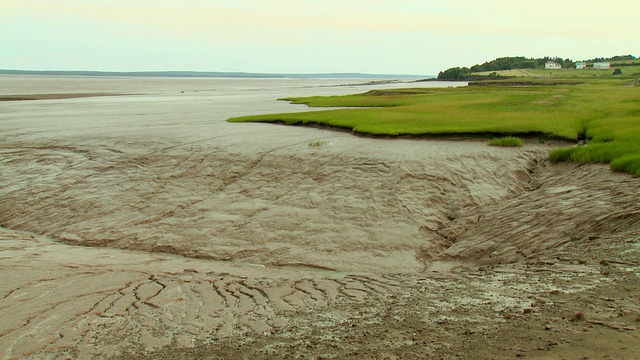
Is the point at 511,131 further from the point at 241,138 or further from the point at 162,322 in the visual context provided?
the point at 162,322

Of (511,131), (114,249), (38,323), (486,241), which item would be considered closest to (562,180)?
(486,241)

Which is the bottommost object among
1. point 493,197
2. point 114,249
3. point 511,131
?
point 114,249

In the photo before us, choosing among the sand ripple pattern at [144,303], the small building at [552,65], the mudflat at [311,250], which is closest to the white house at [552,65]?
the small building at [552,65]

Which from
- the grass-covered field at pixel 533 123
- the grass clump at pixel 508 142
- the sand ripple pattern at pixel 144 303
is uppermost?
the grass-covered field at pixel 533 123

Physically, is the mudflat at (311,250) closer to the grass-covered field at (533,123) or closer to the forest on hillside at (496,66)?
the grass-covered field at (533,123)

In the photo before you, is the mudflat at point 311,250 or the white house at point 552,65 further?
the white house at point 552,65

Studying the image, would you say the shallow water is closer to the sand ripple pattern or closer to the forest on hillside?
the sand ripple pattern

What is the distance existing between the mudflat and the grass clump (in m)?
0.41

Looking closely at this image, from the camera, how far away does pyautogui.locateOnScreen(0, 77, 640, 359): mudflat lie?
642 cm

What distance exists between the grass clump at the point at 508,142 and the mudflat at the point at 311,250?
1.36ft

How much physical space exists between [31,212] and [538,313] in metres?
13.2

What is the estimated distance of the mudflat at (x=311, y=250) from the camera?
6.42 m

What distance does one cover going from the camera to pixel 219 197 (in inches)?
570

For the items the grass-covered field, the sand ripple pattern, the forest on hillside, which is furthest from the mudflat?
the forest on hillside
